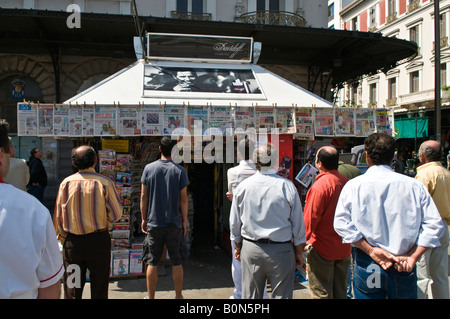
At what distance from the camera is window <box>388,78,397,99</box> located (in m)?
30.5

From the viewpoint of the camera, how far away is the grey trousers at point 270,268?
2.69 metres

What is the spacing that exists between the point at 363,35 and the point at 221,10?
5904mm

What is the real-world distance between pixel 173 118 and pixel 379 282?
3.30 metres

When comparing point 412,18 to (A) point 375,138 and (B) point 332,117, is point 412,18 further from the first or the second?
(A) point 375,138

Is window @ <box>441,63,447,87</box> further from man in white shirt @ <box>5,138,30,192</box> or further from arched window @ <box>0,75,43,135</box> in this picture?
man in white shirt @ <box>5,138,30,192</box>

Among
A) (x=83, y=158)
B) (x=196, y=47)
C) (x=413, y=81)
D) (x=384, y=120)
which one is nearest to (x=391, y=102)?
(x=413, y=81)

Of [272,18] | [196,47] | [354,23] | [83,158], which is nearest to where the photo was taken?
[83,158]

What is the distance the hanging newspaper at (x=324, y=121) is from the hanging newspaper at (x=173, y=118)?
1944 mm

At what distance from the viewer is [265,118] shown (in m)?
4.93

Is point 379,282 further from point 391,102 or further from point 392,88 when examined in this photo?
point 392,88

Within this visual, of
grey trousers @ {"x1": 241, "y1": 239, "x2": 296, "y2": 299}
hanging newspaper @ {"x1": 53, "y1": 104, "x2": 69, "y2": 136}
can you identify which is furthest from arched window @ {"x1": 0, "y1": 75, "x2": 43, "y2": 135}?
grey trousers @ {"x1": 241, "y1": 239, "x2": 296, "y2": 299}

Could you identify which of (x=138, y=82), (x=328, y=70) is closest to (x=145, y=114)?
(x=138, y=82)

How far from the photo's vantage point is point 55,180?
1152 centimetres
